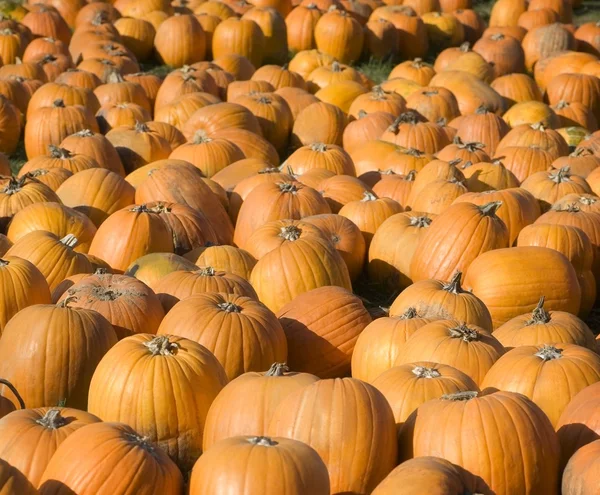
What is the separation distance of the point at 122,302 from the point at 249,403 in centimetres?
128

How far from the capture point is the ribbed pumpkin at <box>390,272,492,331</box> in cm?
471

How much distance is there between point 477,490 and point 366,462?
0.39 m

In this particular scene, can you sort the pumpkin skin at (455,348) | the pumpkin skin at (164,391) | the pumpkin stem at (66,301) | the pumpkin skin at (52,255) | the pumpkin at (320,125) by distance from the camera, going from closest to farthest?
1. the pumpkin skin at (164,391)
2. the pumpkin skin at (455,348)
3. the pumpkin stem at (66,301)
4. the pumpkin skin at (52,255)
5. the pumpkin at (320,125)

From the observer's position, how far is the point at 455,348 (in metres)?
4.08

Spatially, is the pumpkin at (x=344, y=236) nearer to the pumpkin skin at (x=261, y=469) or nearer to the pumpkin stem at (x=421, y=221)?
the pumpkin stem at (x=421, y=221)

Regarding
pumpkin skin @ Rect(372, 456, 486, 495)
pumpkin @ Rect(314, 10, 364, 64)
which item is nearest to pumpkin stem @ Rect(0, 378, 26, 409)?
pumpkin skin @ Rect(372, 456, 486, 495)

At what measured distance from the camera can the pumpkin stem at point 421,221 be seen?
6.09m

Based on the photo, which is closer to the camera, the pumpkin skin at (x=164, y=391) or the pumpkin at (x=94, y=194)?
the pumpkin skin at (x=164, y=391)

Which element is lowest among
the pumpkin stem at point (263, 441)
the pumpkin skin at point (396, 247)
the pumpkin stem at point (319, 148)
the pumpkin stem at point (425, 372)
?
the pumpkin skin at point (396, 247)

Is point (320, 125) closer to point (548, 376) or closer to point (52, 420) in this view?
point (548, 376)

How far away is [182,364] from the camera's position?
150 inches

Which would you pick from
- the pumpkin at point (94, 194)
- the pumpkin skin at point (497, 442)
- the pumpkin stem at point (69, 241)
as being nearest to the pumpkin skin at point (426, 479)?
the pumpkin skin at point (497, 442)

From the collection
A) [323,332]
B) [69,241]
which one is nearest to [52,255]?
[69,241]

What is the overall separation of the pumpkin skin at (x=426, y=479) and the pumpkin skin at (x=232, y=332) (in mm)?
1371
